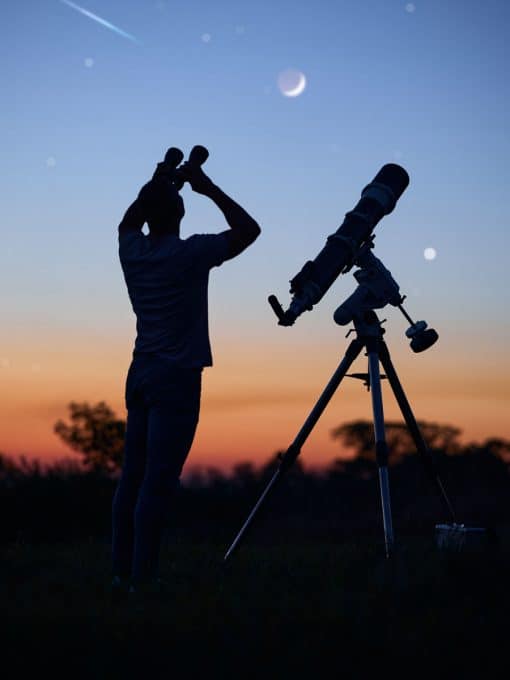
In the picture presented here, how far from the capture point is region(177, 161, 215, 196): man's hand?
491 centimetres

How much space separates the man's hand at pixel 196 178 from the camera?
4910mm

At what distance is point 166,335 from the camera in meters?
4.86

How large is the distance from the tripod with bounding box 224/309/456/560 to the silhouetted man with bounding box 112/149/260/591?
1324 mm

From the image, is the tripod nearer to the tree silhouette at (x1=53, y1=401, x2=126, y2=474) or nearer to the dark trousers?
the dark trousers

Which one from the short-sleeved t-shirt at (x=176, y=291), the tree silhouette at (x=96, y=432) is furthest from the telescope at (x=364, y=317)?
the tree silhouette at (x=96, y=432)

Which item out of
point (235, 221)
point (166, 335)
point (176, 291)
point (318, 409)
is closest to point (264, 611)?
point (166, 335)

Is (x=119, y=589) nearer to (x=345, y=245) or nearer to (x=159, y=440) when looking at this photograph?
(x=159, y=440)

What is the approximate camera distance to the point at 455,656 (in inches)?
130

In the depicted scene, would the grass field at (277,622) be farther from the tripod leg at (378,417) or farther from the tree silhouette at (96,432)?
the tree silhouette at (96,432)

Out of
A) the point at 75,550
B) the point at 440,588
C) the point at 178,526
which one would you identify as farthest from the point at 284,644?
the point at 178,526

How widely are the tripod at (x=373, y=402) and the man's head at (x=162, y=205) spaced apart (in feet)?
5.73

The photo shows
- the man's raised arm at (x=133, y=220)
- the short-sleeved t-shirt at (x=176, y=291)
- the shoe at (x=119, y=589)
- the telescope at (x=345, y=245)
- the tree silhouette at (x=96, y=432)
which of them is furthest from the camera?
the tree silhouette at (x=96, y=432)

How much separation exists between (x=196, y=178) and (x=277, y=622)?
8.45 feet

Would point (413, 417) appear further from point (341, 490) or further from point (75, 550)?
point (341, 490)
